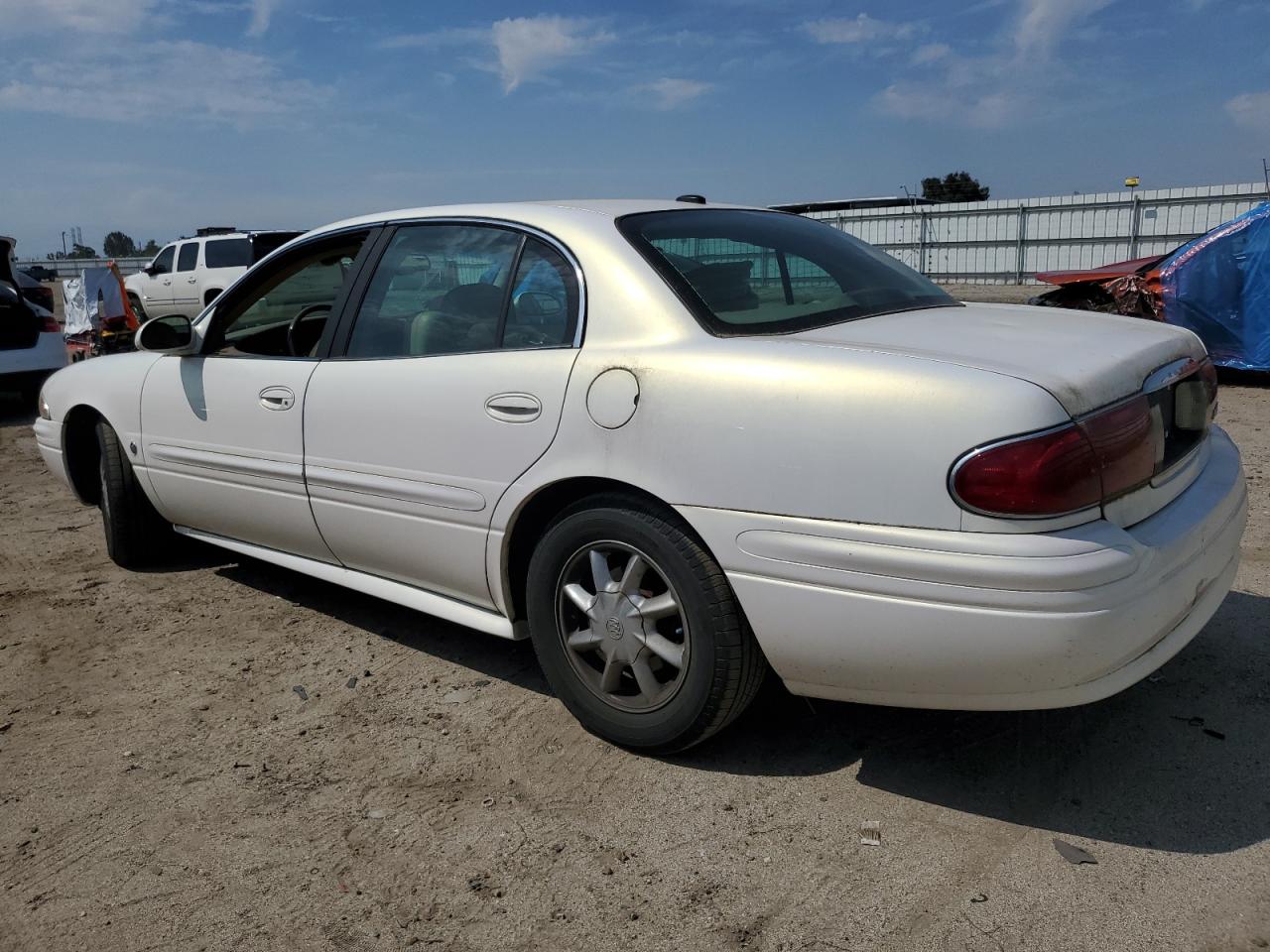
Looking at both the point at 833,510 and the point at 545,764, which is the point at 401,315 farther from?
the point at 833,510

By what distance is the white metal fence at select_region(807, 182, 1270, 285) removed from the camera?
20.7 metres

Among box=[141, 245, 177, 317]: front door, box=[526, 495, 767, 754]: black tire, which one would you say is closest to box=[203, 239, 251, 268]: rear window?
box=[141, 245, 177, 317]: front door

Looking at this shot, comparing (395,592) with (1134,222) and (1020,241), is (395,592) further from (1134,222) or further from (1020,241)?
(1020,241)

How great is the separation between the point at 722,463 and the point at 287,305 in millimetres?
2688

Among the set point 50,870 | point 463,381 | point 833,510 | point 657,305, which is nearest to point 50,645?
point 50,870

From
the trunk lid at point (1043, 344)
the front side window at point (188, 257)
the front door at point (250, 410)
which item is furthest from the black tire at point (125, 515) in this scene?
the front side window at point (188, 257)

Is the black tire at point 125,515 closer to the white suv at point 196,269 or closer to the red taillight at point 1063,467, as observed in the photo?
the red taillight at point 1063,467

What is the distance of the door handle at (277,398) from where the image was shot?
3732 millimetres

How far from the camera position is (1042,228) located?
2295 centimetres

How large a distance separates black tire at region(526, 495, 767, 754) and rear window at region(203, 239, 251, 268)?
17.7 metres

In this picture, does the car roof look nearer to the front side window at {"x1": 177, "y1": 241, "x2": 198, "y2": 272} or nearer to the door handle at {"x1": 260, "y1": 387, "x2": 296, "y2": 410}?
the door handle at {"x1": 260, "y1": 387, "x2": 296, "y2": 410}

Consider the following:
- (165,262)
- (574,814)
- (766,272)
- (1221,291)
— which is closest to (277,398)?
(766,272)

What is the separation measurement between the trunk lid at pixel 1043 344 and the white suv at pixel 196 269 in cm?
1686

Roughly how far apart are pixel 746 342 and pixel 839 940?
4.59 feet
